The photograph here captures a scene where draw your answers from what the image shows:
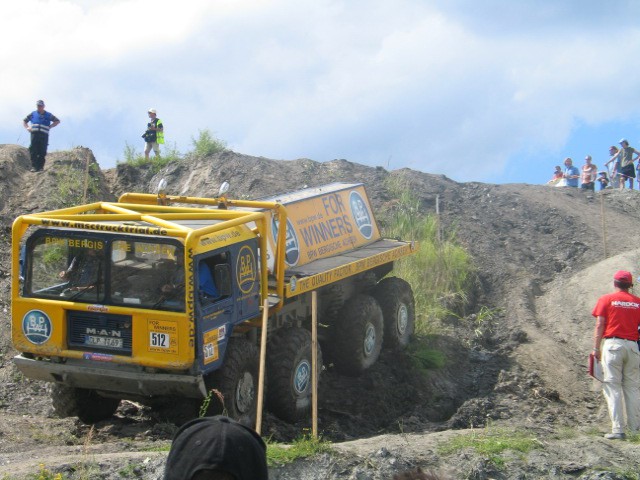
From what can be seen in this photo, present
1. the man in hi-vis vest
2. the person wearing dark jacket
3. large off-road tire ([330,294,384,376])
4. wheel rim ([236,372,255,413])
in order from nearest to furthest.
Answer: wheel rim ([236,372,255,413]) < large off-road tire ([330,294,384,376]) < the person wearing dark jacket < the man in hi-vis vest

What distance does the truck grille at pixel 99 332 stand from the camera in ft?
30.6

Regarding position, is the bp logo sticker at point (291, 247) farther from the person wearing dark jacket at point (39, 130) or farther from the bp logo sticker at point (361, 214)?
the person wearing dark jacket at point (39, 130)

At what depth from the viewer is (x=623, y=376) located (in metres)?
9.57

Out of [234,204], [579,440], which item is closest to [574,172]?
[234,204]

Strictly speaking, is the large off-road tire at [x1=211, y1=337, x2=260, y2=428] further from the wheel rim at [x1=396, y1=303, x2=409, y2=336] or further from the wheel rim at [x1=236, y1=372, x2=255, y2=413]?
the wheel rim at [x1=396, y1=303, x2=409, y2=336]

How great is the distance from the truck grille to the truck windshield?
0.51 ft

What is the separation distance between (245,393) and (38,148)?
1151 centimetres

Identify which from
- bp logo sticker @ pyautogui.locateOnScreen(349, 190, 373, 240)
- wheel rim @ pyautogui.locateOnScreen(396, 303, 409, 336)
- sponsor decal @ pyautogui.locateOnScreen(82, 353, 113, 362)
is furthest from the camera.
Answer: bp logo sticker @ pyautogui.locateOnScreen(349, 190, 373, 240)

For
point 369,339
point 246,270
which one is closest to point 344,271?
point 369,339

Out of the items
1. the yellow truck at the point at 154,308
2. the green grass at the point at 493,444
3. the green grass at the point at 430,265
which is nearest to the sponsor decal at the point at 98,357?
the yellow truck at the point at 154,308

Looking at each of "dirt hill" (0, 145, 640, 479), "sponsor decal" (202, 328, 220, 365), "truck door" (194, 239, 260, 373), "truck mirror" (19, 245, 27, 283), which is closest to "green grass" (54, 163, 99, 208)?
"dirt hill" (0, 145, 640, 479)

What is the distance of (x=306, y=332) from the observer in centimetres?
1089

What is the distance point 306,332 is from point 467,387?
10.5ft

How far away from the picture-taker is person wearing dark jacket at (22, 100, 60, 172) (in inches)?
765
